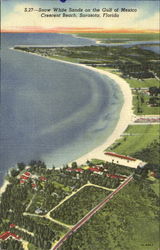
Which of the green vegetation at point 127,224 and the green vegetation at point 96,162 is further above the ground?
the green vegetation at point 96,162

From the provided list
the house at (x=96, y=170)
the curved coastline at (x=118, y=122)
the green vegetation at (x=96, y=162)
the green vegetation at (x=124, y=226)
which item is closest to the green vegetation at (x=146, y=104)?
the curved coastline at (x=118, y=122)

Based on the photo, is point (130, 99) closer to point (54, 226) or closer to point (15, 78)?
point (15, 78)

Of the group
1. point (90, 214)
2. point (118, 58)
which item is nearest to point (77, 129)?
point (118, 58)

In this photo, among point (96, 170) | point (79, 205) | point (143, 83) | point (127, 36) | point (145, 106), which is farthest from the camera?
point (143, 83)

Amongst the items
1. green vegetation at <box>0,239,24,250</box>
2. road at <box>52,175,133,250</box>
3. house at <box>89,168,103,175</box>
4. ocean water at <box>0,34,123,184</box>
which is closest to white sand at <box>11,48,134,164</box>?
ocean water at <box>0,34,123,184</box>

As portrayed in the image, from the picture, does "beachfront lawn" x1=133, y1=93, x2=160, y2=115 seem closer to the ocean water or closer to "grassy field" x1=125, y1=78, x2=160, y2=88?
"grassy field" x1=125, y1=78, x2=160, y2=88

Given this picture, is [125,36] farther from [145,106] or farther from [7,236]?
[7,236]

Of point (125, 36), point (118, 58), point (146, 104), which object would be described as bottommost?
point (146, 104)

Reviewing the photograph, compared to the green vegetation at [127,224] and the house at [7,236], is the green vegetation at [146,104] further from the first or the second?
the house at [7,236]
